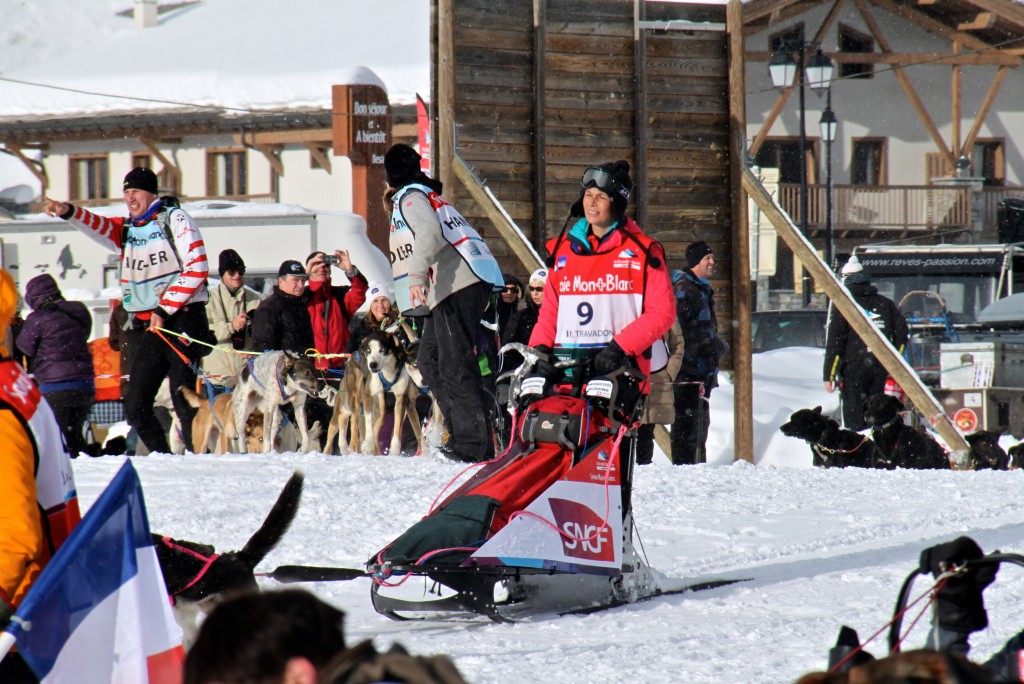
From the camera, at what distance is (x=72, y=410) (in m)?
8.48

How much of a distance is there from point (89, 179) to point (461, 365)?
28925 millimetres

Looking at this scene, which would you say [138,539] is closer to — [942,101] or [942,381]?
[942,381]

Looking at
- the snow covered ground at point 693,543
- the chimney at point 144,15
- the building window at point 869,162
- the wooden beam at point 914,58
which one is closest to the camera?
the snow covered ground at point 693,543

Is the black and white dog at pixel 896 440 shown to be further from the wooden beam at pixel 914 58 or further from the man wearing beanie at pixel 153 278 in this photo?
the wooden beam at pixel 914 58

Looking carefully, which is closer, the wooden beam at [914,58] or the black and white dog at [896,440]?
the black and white dog at [896,440]

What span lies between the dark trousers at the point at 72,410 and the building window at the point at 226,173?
23751mm

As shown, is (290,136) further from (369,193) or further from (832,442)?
(832,442)

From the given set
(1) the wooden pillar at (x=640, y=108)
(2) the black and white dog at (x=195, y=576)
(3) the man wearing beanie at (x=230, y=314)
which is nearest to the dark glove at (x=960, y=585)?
→ (2) the black and white dog at (x=195, y=576)

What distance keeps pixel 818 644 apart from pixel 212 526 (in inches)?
121

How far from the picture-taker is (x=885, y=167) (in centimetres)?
2991

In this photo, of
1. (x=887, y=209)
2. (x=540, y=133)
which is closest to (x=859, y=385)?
(x=540, y=133)

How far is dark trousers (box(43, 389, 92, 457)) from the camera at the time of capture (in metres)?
8.28

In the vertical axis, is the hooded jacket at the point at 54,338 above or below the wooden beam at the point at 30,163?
below

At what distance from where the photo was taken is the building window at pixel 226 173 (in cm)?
3192
